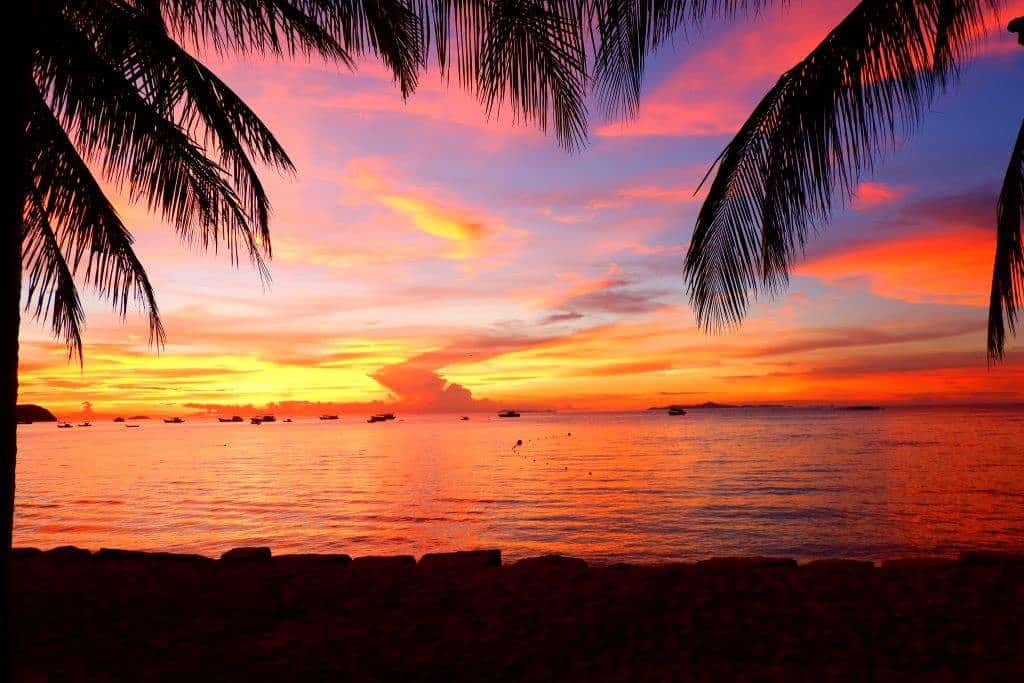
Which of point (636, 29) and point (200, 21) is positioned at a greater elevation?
point (200, 21)

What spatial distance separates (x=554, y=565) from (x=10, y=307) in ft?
17.7

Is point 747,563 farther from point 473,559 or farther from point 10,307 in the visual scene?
point 10,307

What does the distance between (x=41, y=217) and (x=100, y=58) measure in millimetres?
2221

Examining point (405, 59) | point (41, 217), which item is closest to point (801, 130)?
point (405, 59)

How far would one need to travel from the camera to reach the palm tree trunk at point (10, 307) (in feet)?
10.6

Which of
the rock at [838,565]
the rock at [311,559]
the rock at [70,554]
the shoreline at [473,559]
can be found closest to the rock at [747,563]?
the shoreline at [473,559]

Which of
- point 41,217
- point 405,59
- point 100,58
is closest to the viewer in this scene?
point 100,58

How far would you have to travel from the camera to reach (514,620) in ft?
17.1

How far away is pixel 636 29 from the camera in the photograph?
383 centimetres

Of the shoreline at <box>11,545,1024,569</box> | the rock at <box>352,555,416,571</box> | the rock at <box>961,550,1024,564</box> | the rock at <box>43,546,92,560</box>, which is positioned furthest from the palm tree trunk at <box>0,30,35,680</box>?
the rock at <box>961,550,1024,564</box>

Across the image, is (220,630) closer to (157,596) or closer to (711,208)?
(157,596)

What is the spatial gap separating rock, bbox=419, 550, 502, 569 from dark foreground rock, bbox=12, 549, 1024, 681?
0.03 m

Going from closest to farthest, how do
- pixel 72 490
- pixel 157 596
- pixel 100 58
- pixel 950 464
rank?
1. pixel 100 58
2. pixel 157 596
3. pixel 72 490
4. pixel 950 464

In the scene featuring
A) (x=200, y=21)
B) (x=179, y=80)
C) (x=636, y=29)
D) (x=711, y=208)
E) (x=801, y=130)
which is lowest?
(x=711, y=208)
